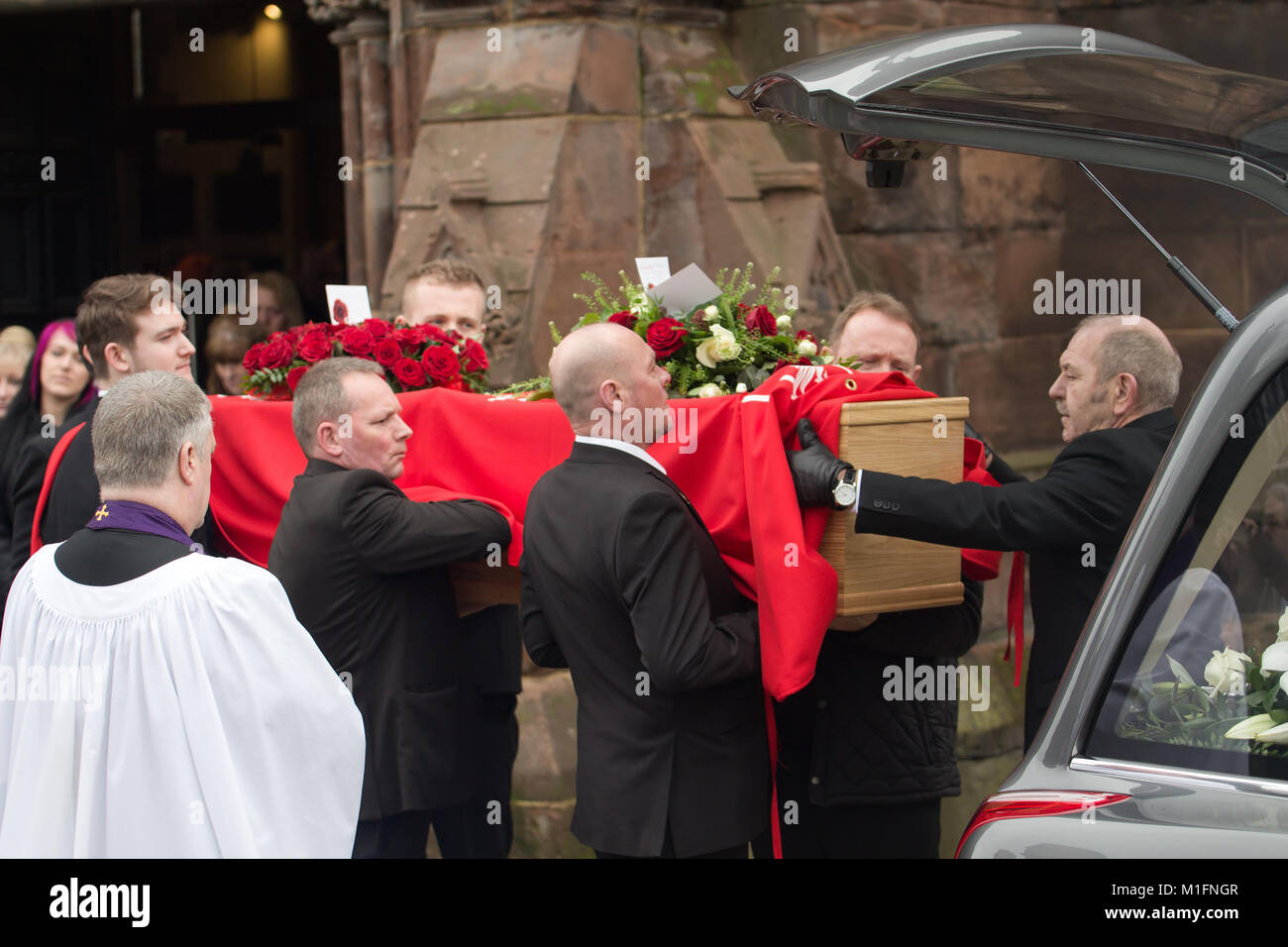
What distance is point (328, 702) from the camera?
2.78 m

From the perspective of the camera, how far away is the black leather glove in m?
3.54

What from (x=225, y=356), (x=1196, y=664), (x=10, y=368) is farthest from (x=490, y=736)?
(x=1196, y=664)

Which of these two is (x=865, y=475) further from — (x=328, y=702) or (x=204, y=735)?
(x=204, y=735)

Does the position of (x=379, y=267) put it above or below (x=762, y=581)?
above

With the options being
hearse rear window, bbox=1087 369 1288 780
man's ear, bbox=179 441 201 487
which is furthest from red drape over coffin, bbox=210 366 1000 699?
hearse rear window, bbox=1087 369 1288 780

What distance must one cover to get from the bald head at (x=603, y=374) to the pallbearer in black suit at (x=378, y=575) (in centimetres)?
60

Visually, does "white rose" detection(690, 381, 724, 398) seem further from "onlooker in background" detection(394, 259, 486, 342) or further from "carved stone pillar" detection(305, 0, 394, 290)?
"carved stone pillar" detection(305, 0, 394, 290)

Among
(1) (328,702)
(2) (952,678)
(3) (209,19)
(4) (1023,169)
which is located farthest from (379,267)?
(3) (209,19)

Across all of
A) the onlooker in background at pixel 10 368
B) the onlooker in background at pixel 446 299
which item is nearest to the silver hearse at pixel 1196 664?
the onlooker in background at pixel 446 299

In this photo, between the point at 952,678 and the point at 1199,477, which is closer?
the point at 1199,477

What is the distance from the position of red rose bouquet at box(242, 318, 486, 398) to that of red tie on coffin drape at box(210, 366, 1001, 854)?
0.39 ft

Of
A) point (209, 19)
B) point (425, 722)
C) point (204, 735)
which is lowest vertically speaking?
point (425, 722)

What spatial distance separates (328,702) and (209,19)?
9.36 metres

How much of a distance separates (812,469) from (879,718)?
78cm
